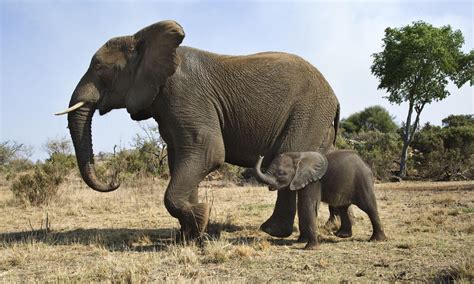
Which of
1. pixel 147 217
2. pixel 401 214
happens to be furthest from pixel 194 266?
pixel 401 214

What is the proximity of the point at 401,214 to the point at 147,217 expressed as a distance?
5.36m

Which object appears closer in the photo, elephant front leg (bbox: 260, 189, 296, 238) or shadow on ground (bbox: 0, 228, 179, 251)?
shadow on ground (bbox: 0, 228, 179, 251)

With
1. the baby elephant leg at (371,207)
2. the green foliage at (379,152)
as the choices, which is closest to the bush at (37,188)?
the baby elephant leg at (371,207)

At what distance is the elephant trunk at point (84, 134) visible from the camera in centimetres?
770

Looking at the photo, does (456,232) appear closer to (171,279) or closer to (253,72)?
(253,72)

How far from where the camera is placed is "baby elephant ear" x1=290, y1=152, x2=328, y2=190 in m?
7.21

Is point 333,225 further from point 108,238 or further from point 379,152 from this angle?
point 379,152

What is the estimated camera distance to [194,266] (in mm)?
6121

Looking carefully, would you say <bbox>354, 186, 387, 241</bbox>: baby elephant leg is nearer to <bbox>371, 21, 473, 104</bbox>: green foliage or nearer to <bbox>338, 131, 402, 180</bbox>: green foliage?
<bbox>338, 131, 402, 180</bbox>: green foliage

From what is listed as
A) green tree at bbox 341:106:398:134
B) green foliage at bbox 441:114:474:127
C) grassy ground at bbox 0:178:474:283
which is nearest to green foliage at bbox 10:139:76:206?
grassy ground at bbox 0:178:474:283

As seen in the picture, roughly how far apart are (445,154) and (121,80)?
2146 centimetres

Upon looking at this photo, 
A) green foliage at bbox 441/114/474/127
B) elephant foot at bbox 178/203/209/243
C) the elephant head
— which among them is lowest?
elephant foot at bbox 178/203/209/243

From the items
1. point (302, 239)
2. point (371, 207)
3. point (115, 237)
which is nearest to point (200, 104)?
point (302, 239)

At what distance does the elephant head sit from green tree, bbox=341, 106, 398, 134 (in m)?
44.1
